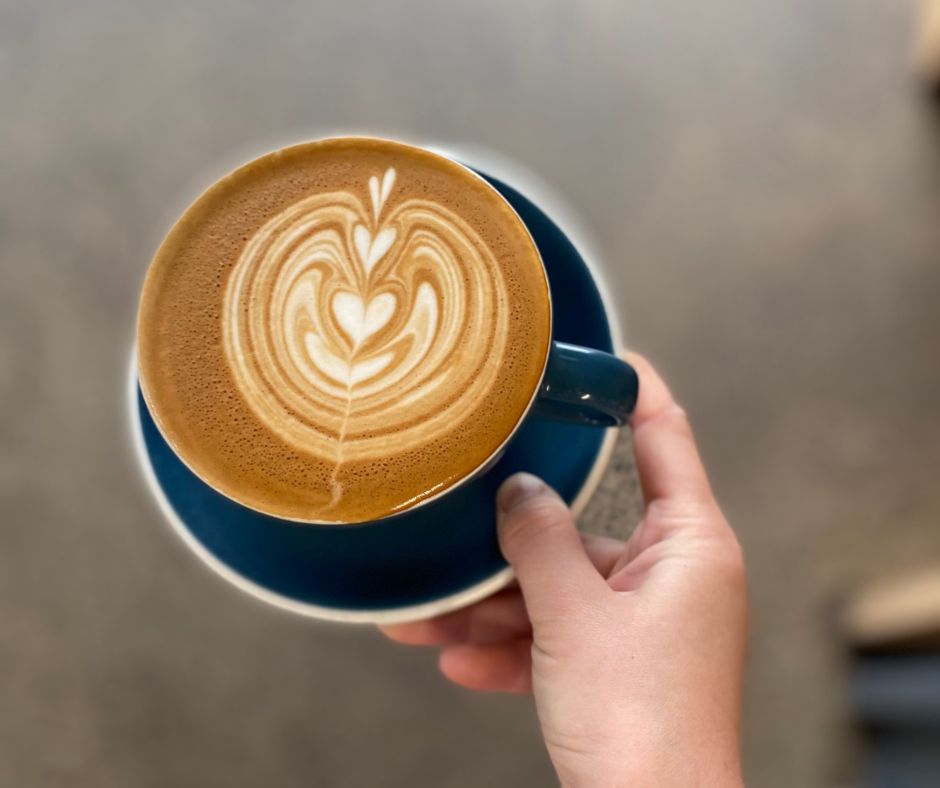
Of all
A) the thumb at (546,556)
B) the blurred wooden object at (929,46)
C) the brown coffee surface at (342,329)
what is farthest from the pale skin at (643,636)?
the blurred wooden object at (929,46)

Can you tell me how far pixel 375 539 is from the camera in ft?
2.23

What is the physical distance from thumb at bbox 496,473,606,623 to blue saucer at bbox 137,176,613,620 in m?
0.05

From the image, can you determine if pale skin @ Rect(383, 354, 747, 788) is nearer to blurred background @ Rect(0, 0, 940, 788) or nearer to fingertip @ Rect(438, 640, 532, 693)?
fingertip @ Rect(438, 640, 532, 693)

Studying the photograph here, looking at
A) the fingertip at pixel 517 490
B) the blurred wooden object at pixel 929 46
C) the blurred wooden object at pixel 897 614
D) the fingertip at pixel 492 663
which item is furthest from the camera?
the blurred wooden object at pixel 929 46

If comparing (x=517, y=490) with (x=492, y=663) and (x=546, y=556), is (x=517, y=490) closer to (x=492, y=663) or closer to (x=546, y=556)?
(x=546, y=556)

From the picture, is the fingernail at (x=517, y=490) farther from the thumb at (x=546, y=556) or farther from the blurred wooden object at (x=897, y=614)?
the blurred wooden object at (x=897, y=614)

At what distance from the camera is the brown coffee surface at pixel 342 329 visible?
531 mm

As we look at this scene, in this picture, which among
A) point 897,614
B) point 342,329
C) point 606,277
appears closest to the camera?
point 342,329

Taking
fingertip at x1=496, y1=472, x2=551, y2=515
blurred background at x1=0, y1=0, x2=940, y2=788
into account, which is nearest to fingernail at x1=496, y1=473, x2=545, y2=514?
fingertip at x1=496, y1=472, x2=551, y2=515

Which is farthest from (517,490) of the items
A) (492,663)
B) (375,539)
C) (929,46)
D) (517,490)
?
(929,46)

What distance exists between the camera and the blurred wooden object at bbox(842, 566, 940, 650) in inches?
41.8

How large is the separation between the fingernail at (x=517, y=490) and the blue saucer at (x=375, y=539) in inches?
0.8

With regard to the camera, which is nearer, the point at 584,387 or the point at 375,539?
the point at 584,387

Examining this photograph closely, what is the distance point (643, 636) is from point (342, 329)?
0.33m
